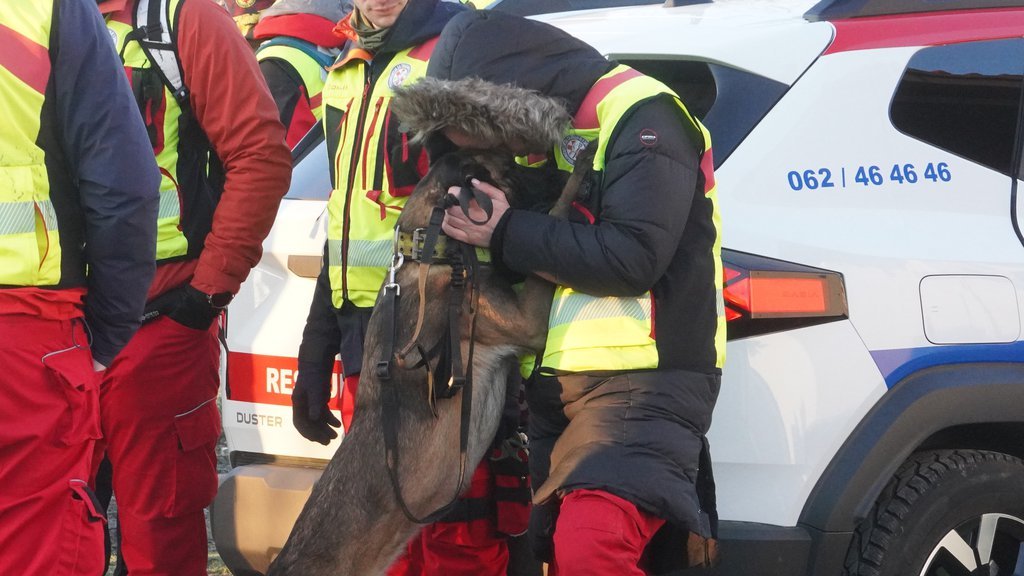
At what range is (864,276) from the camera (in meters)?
2.99

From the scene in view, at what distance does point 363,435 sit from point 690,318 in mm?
783

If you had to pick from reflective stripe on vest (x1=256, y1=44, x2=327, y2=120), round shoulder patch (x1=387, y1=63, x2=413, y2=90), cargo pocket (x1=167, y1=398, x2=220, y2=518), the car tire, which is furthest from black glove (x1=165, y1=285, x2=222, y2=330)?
the car tire

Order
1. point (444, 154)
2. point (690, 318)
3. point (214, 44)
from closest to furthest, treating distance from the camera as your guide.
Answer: point (690, 318), point (444, 154), point (214, 44)

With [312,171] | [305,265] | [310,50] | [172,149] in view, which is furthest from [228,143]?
[310,50]

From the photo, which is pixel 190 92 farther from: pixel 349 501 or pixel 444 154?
pixel 349 501

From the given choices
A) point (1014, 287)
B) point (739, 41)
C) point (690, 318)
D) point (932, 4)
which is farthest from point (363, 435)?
point (932, 4)

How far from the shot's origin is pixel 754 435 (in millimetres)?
2955

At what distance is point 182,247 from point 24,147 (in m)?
0.99

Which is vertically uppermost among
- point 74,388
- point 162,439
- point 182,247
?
point 182,247

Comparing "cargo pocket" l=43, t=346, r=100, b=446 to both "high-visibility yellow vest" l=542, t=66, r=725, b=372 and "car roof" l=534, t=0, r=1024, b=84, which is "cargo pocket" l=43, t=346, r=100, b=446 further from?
"car roof" l=534, t=0, r=1024, b=84

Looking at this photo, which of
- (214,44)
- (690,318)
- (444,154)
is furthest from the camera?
(214,44)

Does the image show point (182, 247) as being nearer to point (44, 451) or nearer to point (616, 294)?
point (44, 451)

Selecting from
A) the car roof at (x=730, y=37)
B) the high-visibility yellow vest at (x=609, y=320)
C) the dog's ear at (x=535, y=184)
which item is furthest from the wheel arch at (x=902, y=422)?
the dog's ear at (x=535, y=184)

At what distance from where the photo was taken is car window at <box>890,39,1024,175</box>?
3182mm
